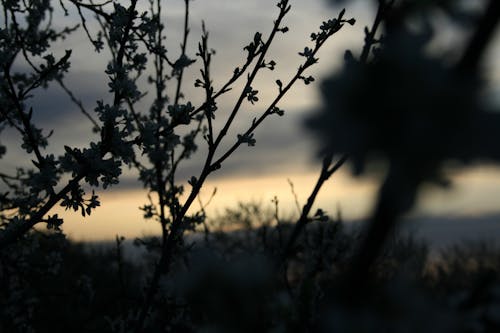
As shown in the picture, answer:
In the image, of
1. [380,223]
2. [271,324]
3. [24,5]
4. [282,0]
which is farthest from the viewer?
[24,5]

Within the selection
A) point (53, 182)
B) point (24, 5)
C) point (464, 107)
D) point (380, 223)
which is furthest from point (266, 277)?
point (24, 5)

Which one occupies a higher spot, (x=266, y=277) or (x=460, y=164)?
(x=460, y=164)

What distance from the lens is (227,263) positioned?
1034 mm

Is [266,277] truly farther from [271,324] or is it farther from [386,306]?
[271,324]

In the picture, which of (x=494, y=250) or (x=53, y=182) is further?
(x=494, y=250)

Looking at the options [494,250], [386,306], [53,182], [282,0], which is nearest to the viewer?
[386,306]

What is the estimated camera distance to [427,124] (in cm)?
75

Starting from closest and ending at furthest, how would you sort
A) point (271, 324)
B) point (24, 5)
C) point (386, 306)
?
point (386, 306) < point (271, 324) < point (24, 5)

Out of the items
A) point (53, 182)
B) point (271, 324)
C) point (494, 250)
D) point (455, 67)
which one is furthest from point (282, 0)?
point (494, 250)

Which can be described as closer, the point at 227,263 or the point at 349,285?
the point at 349,285

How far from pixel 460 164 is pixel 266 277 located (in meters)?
0.42

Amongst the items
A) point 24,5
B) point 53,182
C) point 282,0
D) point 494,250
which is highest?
point 24,5

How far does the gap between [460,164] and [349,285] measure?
24 centimetres

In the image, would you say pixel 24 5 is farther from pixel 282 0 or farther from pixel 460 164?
pixel 460 164
